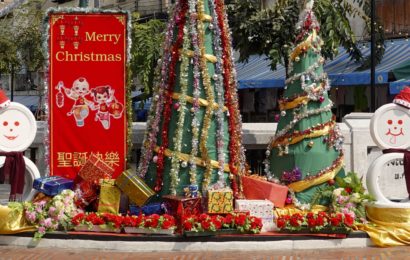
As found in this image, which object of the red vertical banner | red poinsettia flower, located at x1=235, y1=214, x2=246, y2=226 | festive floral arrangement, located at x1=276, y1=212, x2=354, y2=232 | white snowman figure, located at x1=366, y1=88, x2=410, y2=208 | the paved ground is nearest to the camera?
the paved ground

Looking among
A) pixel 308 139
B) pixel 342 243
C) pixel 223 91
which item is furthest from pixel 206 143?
pixel 342 243

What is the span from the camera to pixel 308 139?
1178 cm

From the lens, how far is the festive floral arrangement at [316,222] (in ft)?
35.0

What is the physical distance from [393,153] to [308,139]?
4.26 feet

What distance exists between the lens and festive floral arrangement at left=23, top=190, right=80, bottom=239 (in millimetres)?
10914

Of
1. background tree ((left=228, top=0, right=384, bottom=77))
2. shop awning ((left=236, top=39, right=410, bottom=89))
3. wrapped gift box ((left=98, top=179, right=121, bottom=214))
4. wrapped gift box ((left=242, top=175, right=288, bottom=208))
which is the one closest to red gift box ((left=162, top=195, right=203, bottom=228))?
wrapped gift box ((left=98, top=179, right=121, bottom=214))

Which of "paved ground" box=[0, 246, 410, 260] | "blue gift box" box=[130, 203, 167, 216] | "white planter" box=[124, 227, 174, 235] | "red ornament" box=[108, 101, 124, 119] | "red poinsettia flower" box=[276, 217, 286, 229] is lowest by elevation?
"paved ground" box=[0, 246, 410, 260]

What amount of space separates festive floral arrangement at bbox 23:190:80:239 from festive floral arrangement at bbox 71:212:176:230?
0.46 ft

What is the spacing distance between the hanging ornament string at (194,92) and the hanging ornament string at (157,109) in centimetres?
34

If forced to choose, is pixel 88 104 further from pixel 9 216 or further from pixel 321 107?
pixel 321 107

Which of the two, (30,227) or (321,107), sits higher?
(321,107)

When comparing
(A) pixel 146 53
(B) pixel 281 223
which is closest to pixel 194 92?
(B) pixel 281 223

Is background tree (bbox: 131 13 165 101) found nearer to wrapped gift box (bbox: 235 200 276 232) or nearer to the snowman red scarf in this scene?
the snowman red scarf

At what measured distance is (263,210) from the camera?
Answer: 1096 cm
